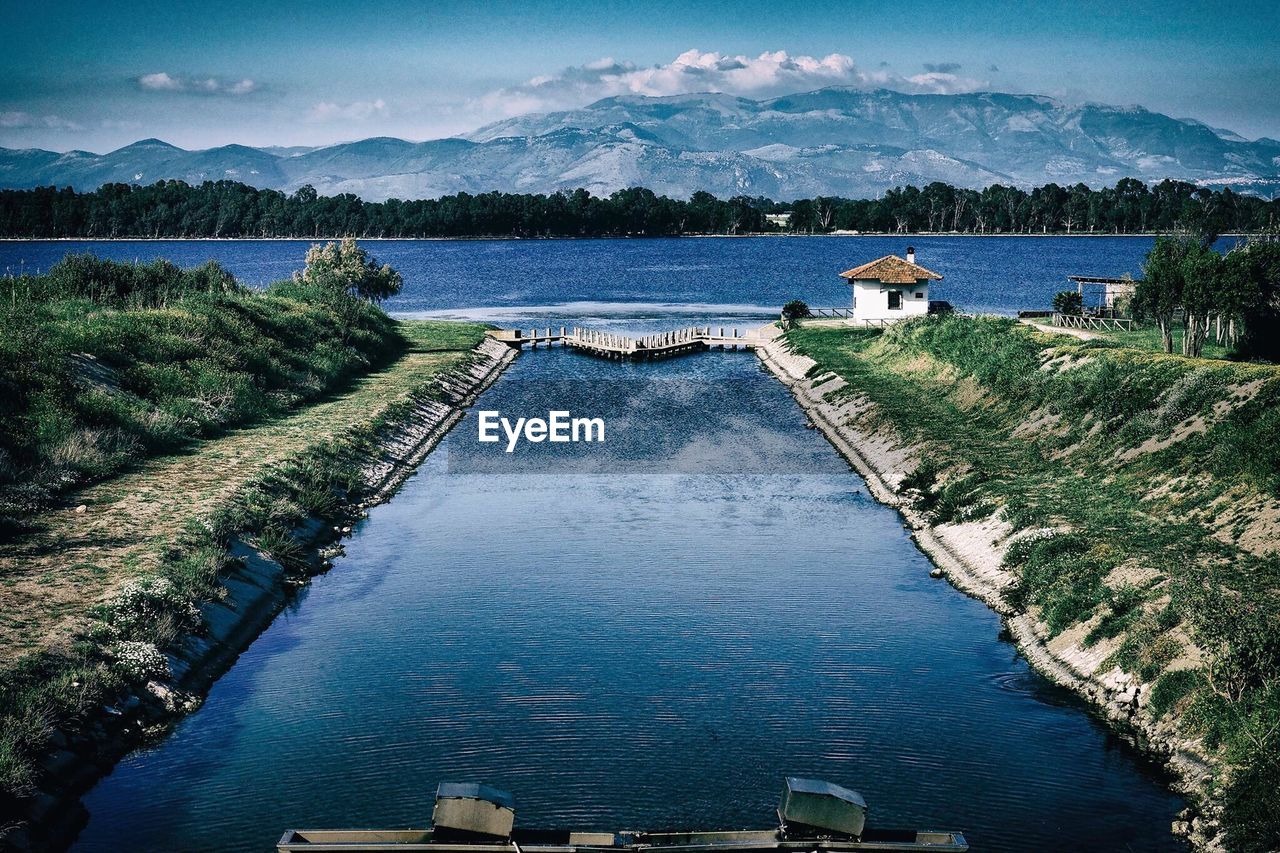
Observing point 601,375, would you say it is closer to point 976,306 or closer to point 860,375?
point 860,375

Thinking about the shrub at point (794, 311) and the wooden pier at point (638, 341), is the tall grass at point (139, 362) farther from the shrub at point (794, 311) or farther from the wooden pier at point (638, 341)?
the shrub at point (794, 311)

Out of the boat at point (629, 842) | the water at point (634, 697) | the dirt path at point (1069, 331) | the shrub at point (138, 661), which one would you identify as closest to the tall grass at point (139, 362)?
the shrub at point (138, 661)

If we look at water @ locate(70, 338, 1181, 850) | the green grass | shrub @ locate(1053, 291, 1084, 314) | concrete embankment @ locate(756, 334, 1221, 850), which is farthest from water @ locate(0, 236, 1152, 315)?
water @ locate(70, 338, 1181, 850)

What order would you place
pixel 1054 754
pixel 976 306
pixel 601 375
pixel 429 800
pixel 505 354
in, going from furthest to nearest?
pixel 976 306, pixel 505 354, pixel 601 375, pixel 1054 754, pixel 429 800

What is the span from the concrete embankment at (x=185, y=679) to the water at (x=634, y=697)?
428 mm

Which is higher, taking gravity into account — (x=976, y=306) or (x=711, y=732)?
(x=976, y=306)

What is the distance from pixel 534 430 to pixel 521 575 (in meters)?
25.1

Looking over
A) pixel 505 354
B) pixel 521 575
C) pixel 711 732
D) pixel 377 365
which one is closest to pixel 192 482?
pixel 521 575

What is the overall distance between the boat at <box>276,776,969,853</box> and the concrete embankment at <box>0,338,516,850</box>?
4504mm

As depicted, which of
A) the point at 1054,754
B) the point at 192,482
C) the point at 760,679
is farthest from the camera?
the point at 192,482

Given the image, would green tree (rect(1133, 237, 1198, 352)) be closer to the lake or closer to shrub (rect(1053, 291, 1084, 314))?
shrub (rect(1053, 291, 1084, 314))

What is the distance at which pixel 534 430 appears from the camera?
57.6m

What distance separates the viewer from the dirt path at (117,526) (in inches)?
942
